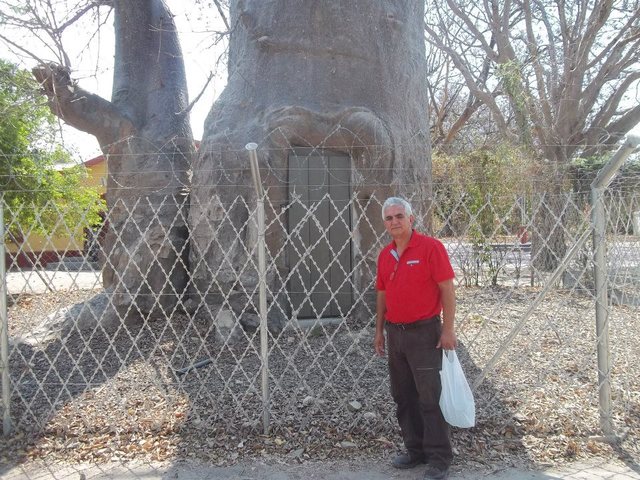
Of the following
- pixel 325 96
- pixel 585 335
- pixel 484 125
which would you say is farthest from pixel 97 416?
pixel 484 125

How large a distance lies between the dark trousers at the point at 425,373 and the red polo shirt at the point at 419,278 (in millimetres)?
80

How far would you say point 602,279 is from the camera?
10.5ft

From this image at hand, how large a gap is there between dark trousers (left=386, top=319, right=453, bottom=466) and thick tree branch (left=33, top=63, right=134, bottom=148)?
4.49 metres

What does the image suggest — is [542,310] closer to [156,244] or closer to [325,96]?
[325,96]

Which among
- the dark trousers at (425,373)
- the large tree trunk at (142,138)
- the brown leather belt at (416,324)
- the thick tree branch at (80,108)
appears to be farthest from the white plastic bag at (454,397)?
the thick tree branch at (80,108)

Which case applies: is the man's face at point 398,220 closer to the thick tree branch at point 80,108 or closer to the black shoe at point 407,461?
the black shoe at point 407,461

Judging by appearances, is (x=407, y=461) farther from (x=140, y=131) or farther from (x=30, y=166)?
(x=30, y=166)

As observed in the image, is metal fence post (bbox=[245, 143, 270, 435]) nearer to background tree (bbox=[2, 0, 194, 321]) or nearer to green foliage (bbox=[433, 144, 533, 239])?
background tree (bbox=[2, 0, 194, 321])

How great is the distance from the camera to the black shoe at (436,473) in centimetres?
283

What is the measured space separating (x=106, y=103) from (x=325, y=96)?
258 centimetres

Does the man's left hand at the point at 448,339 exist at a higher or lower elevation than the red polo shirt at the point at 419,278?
lower

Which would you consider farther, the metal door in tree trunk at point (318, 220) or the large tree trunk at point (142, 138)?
the large tree trunk at point (142, 138)

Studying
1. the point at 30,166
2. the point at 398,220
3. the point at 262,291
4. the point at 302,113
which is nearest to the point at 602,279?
the point at 398,220

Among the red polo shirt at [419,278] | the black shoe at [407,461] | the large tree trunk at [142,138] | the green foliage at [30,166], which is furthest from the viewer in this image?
the green foliage at [30,166]
